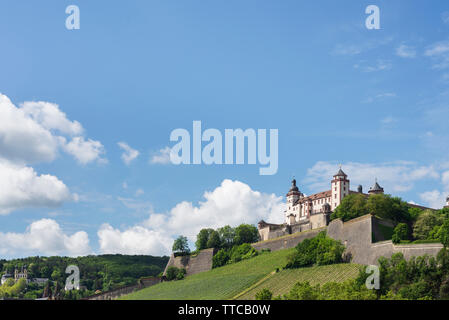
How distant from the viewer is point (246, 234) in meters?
95.6

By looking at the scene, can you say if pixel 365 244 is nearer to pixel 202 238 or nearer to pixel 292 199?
pixel 202 238

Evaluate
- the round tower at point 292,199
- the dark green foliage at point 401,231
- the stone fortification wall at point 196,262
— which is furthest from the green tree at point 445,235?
the round tower at point 292,199

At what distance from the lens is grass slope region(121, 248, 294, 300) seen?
7006cm

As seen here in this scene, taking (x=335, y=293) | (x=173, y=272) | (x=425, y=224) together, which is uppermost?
(x=425, y=224)

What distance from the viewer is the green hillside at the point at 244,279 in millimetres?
61844

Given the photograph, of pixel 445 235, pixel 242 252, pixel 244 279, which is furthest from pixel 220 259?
pixel 445 235

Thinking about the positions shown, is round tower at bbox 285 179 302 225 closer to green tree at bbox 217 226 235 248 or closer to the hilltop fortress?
the hilltop fortress

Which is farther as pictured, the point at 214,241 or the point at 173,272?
the point at 214,241

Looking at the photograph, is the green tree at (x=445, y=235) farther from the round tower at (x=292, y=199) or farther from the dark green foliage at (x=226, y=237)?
the round tower at (x=292, y=199)

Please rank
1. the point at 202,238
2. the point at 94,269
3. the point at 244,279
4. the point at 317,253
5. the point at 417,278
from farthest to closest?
the point at 94,269 → the point at 202,238 → the point at 244,279 → the point at 317,253 → the point at 417,278

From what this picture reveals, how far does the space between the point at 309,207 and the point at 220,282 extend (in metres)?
31.1

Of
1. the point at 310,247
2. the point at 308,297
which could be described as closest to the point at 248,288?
the point at 310,247

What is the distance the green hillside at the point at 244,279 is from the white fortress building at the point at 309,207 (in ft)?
23.4
